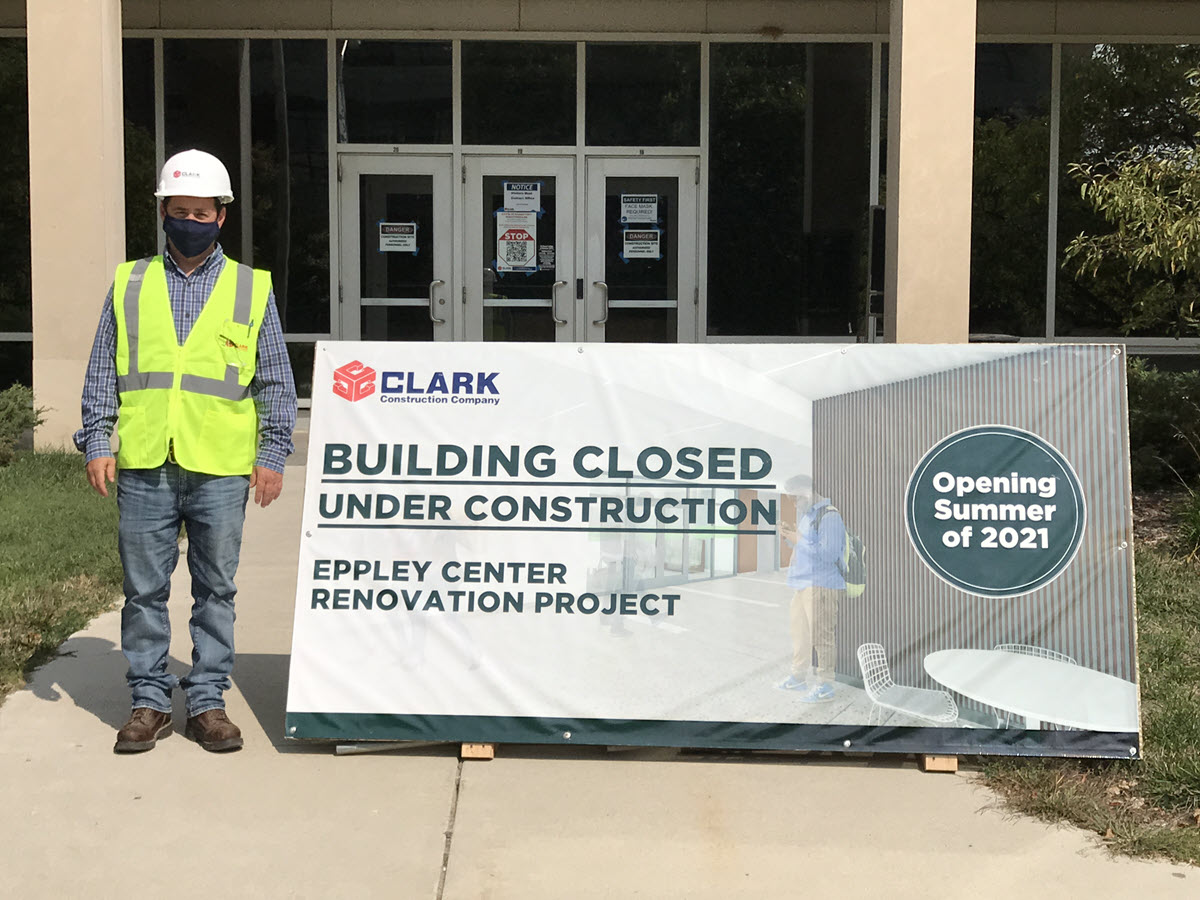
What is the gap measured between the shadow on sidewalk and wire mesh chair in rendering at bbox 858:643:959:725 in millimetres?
2545

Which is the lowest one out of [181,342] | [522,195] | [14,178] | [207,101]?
[181,342]

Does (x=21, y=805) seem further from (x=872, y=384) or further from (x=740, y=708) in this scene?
(x=872, y=384)

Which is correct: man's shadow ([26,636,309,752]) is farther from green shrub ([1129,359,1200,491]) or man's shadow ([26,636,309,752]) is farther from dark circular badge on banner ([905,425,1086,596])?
green shrub ([1129,359,1200,491])

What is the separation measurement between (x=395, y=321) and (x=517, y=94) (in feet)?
8.42

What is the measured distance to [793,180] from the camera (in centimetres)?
1355

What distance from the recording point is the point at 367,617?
4703 millimetres

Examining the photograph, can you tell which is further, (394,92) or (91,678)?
(394,92)

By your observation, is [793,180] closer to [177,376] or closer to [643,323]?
[643,323]

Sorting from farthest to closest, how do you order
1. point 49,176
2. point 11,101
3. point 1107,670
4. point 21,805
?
point 11,101 < point 49,176 < point 1107,670 < point 21,805

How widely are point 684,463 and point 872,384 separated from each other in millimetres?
702

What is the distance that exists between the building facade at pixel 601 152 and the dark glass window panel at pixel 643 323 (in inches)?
0.9

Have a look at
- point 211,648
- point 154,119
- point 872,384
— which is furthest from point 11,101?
point 872,384

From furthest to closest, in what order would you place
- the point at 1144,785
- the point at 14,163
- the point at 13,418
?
the point at 14,163 < the point at 13,418 < the point at 1144,785

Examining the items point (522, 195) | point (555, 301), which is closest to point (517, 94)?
point (522, 195)
